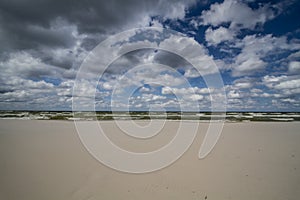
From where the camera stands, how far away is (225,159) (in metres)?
7.23

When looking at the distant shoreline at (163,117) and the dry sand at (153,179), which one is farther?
the distant shoreline at (163,117)

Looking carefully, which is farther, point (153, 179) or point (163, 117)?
point (163, 117)

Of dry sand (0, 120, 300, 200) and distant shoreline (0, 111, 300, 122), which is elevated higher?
distant shoreline (0, 111, 300, 122)

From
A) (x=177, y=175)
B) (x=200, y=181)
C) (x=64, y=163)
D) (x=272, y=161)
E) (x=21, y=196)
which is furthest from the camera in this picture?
(x=272, y=161)

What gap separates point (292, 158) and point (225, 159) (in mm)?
2880

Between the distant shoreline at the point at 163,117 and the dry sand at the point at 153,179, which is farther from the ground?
the distant shoreline at the point at 163,117

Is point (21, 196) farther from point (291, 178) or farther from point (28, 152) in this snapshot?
point (291, 178)

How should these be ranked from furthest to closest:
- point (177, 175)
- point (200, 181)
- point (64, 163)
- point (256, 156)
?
1. point (256, 156)
2. point (64, 163)
3. point (177, 175)
4. point (200, 181)

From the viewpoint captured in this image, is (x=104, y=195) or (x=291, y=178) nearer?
(x=104, y=195)

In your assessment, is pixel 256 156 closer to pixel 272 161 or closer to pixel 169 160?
pixel 272 161

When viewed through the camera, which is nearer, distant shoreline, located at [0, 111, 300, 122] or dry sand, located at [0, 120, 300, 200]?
dry sand, located at [0, 120, 300, 200]

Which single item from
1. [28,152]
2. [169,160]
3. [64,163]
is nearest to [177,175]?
[169,160]

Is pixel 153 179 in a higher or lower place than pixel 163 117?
lower

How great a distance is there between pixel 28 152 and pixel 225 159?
28.0 ft
